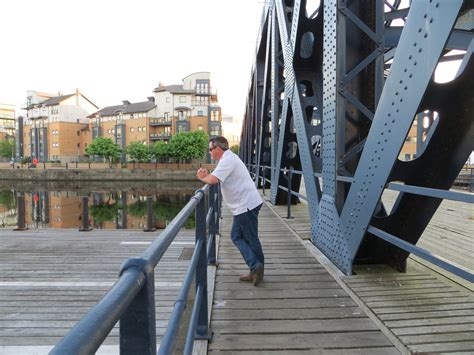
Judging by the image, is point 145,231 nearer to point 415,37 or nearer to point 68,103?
point 415,37

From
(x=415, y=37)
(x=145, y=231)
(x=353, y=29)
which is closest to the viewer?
(x=415, y=37)

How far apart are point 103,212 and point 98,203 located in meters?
6.45

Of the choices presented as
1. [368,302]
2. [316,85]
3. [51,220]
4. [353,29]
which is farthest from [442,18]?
[51,220]

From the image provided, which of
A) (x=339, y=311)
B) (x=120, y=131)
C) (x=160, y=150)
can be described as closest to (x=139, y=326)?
(x=339, y=311)

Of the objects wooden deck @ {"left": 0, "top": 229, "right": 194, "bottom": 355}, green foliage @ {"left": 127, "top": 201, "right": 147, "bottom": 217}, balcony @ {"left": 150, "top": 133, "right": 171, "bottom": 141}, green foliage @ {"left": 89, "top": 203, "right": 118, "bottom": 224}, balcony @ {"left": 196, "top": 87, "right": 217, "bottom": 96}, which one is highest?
balcony @ {"left": 196, "top": 87, "right": 217, "bottom": 96}

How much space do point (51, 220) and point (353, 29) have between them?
30.9 meters

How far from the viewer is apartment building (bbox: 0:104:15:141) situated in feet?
355

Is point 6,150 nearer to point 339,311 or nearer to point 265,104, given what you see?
point 265,104

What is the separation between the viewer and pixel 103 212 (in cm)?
3325

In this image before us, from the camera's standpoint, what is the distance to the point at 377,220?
3.97 meters

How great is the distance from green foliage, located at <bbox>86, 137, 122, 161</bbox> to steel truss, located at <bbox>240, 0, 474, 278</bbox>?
6509 centimetres

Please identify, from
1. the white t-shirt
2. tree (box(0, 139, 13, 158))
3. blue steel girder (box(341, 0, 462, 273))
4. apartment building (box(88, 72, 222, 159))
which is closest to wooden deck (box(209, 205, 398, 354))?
blue steel girder (box(341, 0, 462, 273))

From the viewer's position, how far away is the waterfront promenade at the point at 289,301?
9.18ft

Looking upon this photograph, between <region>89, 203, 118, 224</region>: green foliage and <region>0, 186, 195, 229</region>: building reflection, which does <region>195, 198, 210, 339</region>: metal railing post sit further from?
<region>89, 203, 118, 224</region>: green foliage
